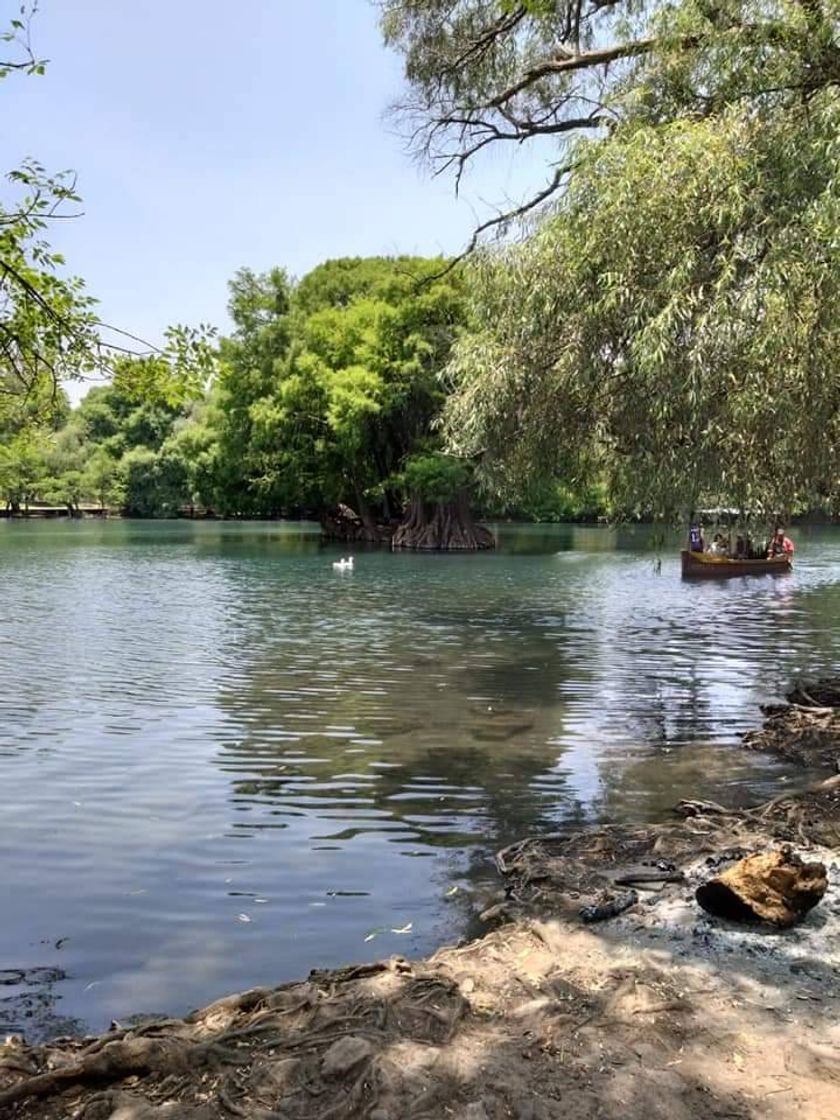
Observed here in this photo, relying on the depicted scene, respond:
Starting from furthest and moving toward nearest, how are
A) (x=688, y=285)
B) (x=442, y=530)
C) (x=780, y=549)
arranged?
(x=442, y=530) → (x=780, y=549) → (x=688, y=285)

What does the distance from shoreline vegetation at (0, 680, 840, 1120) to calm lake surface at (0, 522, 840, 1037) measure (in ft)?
2.69

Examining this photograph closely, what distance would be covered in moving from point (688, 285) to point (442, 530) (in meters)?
42.8

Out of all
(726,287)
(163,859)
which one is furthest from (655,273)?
(163,859)

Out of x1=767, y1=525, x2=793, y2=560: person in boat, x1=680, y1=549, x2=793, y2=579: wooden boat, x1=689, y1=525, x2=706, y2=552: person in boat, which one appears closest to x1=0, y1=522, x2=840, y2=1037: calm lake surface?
x1=680, y1=549, x2=793, y2=579: wooden boat

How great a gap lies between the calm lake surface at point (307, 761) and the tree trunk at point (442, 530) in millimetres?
25001

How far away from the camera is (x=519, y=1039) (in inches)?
173

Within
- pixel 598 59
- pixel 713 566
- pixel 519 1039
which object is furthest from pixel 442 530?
pixel 519 1039

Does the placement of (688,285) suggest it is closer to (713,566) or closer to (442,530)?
(713,566)

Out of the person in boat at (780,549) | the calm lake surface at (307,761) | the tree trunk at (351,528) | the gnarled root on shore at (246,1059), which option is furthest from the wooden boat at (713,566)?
the gnarled root on shore at (246,1059)

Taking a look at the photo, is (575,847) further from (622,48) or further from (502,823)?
(622,48)

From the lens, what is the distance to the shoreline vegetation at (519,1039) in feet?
12.8

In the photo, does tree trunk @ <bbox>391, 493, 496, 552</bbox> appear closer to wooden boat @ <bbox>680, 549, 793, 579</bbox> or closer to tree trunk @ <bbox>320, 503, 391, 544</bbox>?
tree trunk @ <bbox>320, 503, 391, 544</bbox>

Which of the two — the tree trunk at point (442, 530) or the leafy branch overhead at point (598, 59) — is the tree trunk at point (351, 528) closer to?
the tree trunk at point (442, 530)

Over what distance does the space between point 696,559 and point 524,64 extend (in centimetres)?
2367
